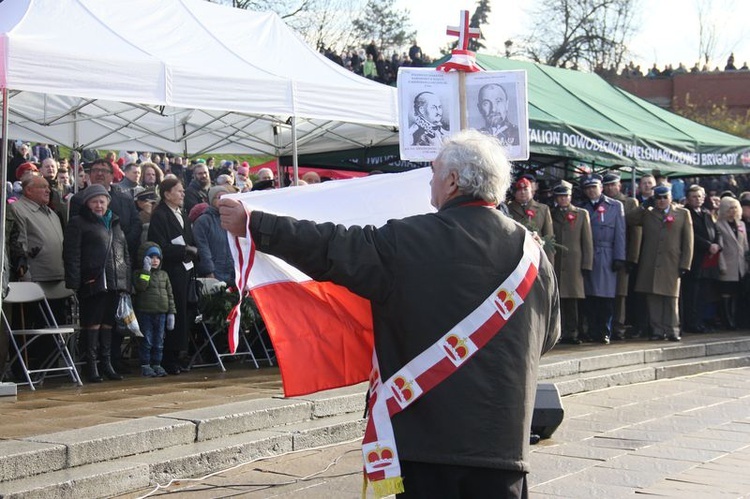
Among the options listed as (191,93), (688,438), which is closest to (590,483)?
(688,438)

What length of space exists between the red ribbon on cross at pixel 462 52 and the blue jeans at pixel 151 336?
4090mm

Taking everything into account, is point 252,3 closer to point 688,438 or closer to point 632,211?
point 632,211

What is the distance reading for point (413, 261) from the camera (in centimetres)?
366

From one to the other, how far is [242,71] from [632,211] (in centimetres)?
756

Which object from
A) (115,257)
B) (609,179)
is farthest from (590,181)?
(115,257)

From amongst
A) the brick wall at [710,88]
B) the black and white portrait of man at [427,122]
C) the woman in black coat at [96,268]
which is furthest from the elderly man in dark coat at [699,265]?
the brick wall at [710,88]

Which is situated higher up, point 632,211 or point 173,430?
point 632,211

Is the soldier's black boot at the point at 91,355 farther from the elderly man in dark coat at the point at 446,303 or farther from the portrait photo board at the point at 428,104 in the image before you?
the elderly man in dark coat at the point at 446,303

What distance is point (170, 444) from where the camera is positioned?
7.39 metres

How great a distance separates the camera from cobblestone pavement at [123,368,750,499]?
677cm

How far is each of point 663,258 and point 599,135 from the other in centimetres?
216

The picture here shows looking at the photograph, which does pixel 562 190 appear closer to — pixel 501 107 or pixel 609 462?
pixel 501 107

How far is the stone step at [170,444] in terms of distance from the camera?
6324 mm

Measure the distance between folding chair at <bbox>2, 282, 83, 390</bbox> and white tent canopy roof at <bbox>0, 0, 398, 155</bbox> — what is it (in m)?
1.86
